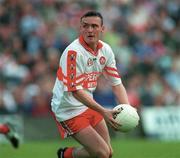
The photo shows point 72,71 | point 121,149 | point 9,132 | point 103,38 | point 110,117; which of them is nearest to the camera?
point 110,117

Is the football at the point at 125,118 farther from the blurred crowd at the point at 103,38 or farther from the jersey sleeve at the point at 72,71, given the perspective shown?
the blurred crowd at the point at 103,38

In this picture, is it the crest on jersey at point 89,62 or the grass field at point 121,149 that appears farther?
the grass field at point 121,149

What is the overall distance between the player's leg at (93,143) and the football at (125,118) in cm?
37

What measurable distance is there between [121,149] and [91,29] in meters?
5.63

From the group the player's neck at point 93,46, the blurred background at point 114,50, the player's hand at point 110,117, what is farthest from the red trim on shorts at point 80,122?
the blurred background at point 114,50

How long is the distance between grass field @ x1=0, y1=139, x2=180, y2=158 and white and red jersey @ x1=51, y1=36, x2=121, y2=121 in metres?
3.00

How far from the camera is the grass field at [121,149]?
12.4 m

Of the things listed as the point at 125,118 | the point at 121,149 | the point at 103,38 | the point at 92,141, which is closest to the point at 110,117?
the point at 125,118

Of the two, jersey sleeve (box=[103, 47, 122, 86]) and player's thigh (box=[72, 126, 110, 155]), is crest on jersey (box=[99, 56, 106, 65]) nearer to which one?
jersey sleeve (box=[103, 47, 122, 86])

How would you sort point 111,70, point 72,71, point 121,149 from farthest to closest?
point 121,149
point 111,70
point 72,71

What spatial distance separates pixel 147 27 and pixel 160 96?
2.88 m

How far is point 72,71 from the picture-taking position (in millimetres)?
8547

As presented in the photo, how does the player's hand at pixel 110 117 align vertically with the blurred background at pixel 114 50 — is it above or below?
above

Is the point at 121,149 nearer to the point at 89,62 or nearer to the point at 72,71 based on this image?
the point at 89,62
